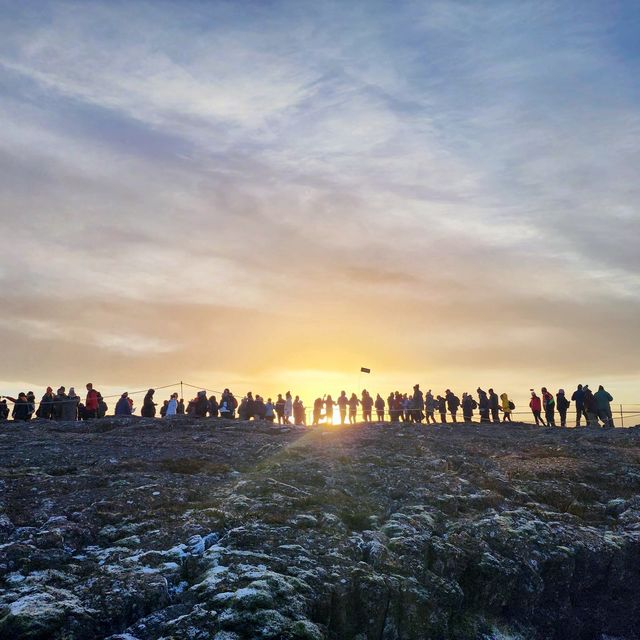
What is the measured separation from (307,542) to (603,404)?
32.7m

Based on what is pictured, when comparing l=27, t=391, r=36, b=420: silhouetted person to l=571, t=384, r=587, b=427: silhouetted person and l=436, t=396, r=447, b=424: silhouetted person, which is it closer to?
l=436, t=396, r=447, b=424: silhouetted person

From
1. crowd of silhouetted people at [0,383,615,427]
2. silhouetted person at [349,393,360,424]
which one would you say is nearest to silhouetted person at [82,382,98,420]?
crowd of silhouetted people at [0,383,615,427]

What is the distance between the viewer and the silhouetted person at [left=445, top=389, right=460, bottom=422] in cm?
4784

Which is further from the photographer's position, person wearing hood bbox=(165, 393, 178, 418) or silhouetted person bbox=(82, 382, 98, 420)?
person wearing hood bbox=(165, 393, 178, 418)

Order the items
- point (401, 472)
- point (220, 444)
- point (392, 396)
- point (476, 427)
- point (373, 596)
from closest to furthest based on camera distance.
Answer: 1. point (373, 596)
2. point (401, 472)
3. point (220, 444)
4. point (476, 427)
5. point (392, 396)

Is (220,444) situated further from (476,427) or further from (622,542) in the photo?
(476,427)

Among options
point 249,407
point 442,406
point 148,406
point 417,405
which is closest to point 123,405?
point 148,406

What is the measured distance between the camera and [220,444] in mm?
26219

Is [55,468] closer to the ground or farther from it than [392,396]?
closer to the ground

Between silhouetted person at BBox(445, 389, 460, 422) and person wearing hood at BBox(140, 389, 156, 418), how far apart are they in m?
21.6

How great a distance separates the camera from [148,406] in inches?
1587

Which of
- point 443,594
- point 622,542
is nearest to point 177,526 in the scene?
point 443,594

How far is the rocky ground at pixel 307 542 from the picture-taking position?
1291cm

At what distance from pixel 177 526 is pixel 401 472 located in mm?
9442
